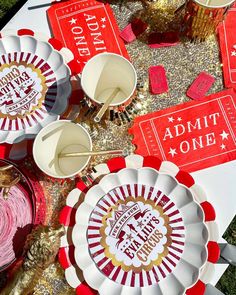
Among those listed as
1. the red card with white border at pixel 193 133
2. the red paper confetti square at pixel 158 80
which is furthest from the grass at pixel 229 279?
the red paper confetti square at pixel 158 80

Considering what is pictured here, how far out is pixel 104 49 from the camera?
3.85ft

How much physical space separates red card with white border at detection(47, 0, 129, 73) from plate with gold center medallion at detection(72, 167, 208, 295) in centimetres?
34

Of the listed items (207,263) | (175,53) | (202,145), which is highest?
(175,53)

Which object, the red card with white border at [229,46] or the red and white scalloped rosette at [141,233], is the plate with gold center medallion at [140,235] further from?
the red card with white border at [229,46]

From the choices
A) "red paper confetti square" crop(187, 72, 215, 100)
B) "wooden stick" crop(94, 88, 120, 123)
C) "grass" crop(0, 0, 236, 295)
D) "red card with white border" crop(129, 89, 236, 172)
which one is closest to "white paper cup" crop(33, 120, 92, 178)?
"wooden stick" crop(94, 88, 120, 123)

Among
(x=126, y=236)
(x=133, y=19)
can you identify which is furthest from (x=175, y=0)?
(x=126, y=236)

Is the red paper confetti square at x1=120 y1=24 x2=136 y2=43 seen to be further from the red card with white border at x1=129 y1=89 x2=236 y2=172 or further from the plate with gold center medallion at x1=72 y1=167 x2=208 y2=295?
the plate with gold center medallion at x1=72 y1=167 x2=208 y2=295

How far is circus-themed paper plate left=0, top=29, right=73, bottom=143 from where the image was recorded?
1087mm

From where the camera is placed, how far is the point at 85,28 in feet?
3.90

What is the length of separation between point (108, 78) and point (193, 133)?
0.80 feet

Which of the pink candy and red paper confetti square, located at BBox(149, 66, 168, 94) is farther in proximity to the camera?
red paper confetti square, located at BBox(149, 66, 168, 94)

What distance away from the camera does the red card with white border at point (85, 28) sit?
1175mm

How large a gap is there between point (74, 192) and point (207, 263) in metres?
0.33

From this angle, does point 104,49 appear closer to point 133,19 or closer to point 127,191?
point 133,19
